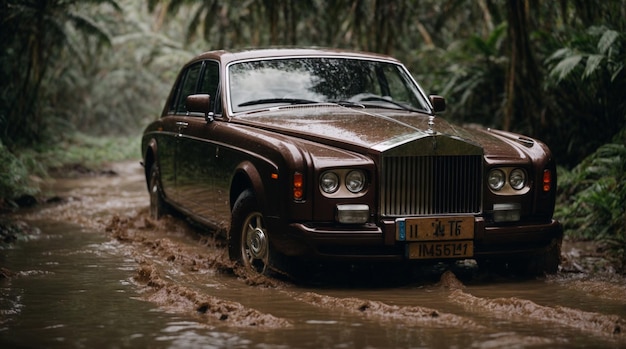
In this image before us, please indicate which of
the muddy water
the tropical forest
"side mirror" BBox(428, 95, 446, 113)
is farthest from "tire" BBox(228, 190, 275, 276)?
the tropical forest

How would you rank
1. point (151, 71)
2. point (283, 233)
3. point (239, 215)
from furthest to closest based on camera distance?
1. point (151, 71)
2. point (239, 215)
3. point (283, 233)

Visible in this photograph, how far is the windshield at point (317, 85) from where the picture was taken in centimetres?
784

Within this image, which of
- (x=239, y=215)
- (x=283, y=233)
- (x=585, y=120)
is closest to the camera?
(x=283, y=233)

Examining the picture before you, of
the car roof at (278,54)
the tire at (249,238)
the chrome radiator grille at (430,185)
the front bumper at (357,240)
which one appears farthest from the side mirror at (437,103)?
the tire at (249,238)

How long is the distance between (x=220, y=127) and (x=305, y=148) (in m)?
1.40

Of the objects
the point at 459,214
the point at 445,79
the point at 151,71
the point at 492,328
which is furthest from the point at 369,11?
the point at 151,71

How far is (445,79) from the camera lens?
15.6 m

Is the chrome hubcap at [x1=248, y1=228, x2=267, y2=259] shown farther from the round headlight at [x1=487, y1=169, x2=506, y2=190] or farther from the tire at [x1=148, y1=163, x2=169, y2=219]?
the tire at [x1=148, y1=163, x2=169, y2=219]

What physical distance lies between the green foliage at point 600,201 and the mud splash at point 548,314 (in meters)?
2.33

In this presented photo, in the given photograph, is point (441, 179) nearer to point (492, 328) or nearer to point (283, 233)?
point (283, 233)

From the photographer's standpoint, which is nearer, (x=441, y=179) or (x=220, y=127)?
(x=441, y=179)

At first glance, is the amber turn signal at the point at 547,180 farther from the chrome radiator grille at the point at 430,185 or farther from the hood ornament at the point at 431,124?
the hood ornament at the point at 431,124

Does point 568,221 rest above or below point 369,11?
below

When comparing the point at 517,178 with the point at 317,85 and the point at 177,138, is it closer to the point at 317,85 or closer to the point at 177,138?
the point at 317,85
